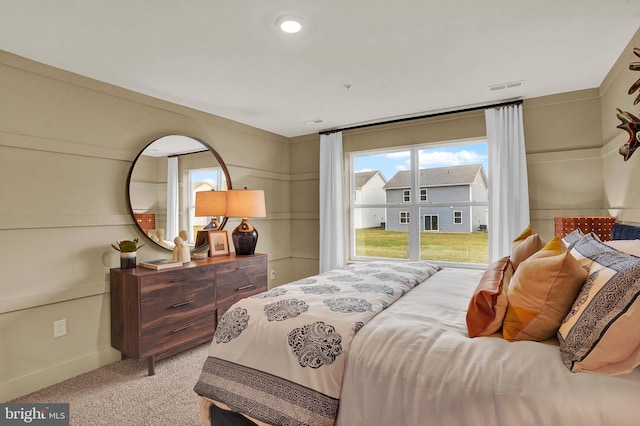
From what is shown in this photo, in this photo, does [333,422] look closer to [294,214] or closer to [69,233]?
[69,233]

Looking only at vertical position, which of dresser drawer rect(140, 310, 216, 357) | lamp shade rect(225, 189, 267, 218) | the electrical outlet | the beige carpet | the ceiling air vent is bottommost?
the beige carpet

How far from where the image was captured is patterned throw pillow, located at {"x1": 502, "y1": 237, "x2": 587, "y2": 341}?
131cm

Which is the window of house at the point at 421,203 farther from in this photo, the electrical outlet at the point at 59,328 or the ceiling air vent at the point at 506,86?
the electrical outlet at the point at 59,328

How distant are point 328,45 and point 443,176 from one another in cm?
239

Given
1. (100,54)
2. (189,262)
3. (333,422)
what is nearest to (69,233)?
(189,262)

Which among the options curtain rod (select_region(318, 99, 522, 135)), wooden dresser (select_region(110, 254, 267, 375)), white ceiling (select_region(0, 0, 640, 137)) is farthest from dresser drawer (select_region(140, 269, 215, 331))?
curtain rod (select_region(318, 99, 522, 135))

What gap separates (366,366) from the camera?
1390mm

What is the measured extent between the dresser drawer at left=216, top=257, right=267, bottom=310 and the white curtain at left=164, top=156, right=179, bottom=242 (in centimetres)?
65

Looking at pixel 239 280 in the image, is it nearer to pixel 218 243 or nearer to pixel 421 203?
pixel 218 243

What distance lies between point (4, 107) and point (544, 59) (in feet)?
13.1

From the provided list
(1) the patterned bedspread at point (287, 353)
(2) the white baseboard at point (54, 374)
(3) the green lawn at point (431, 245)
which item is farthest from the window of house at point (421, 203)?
(2) the white baseboard at point (54, 374)

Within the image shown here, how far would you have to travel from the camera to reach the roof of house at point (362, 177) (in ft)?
15.1

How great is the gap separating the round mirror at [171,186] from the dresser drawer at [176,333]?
802 millimetres

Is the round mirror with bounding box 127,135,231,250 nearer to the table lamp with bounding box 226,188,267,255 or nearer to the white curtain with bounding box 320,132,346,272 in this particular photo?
the table lamp with bounding box 226,188,267,255
